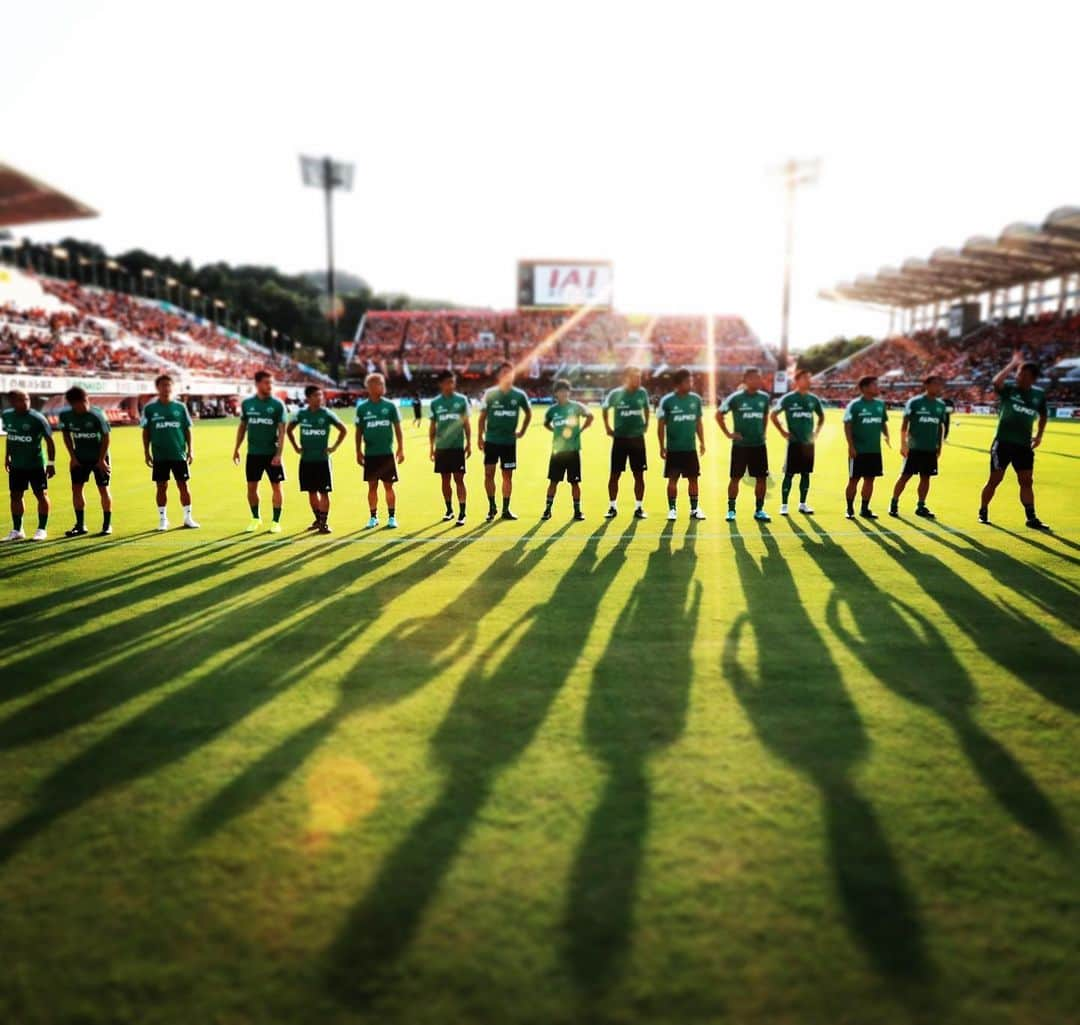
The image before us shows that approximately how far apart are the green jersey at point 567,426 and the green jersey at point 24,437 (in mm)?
6368

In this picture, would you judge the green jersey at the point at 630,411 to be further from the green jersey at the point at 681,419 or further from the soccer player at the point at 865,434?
the soccer player at the point at 865,434

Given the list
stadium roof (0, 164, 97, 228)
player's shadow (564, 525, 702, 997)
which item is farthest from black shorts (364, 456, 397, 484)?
stadium roof (0, 164, 97, 228)

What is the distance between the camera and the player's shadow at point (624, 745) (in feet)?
7.75

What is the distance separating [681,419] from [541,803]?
7528 mm

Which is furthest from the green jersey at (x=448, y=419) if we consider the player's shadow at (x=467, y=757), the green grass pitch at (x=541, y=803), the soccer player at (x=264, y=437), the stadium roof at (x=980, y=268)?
the stadium roof at (x=980, y=268)

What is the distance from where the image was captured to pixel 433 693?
4305 mm

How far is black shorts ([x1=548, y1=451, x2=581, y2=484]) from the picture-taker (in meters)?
10.2

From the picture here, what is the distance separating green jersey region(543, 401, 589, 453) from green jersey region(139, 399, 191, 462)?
481cm

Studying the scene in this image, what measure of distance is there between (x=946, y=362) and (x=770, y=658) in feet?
212

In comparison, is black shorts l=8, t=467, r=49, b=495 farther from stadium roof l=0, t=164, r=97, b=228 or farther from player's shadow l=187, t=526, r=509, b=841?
stadium roof l=0, t=164, r=97, b=228

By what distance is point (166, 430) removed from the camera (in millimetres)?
9461

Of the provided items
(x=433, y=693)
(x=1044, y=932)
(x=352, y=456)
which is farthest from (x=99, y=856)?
(x=352, y=456)

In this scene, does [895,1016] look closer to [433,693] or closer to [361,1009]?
[361,1009]

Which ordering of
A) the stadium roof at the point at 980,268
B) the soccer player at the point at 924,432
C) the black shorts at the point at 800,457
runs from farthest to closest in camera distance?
1. the stadium roof at the point at 980,268
2. the black shorts at the point at 800,457
3. the soccer player at the point at 924,432
